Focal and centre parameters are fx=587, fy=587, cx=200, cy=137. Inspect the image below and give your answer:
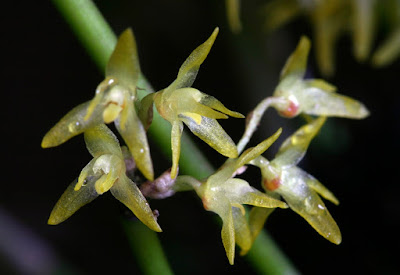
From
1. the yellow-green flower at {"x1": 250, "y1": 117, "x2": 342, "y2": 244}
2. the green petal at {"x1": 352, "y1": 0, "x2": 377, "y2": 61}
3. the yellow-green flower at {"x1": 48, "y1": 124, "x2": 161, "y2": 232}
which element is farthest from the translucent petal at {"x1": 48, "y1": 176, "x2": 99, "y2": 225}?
the green petal at {"x1": 352, "y1": 0, "x2": 377, "y2": 61}

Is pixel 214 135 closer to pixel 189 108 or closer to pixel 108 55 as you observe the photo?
pixel 189 108

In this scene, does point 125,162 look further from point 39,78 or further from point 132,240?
point 39,78

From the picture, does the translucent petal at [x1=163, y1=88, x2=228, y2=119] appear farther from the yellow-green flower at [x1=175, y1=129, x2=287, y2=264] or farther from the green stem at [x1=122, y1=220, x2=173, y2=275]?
the green stem at [x1=122, y1=220, x2=173, y2=275]

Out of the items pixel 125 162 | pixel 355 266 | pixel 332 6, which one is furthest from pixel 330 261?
pixel 125 162

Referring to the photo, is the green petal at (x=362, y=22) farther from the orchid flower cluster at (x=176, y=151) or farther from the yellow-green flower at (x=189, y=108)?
the yellow-green flower at (x=189, y=108)

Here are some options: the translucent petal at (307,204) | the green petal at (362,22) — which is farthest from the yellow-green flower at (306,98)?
the green petal at (362,22)

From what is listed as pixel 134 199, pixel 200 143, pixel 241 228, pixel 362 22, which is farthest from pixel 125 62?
pixel 200 143
